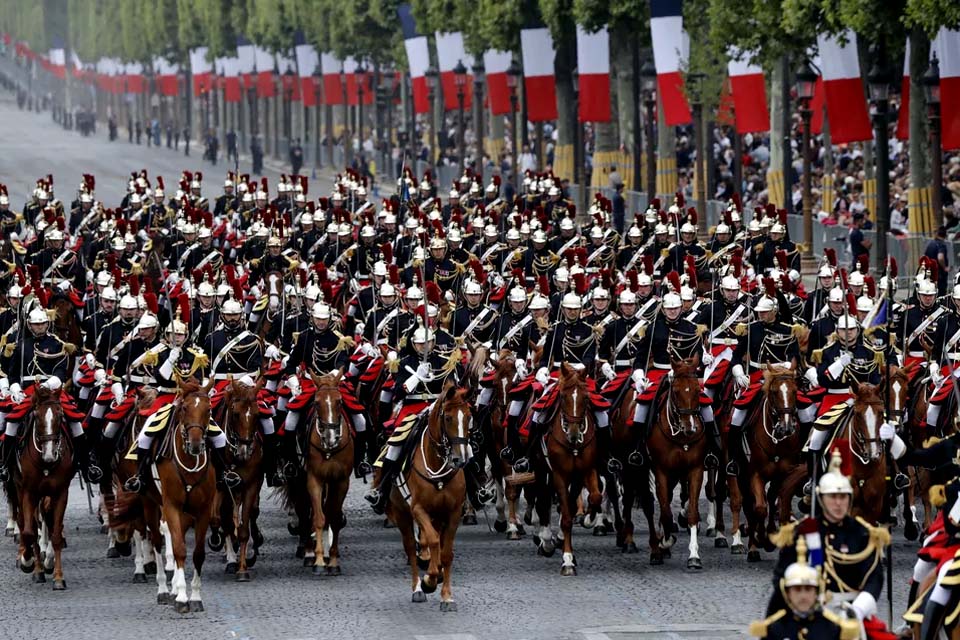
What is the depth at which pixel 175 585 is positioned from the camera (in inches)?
859

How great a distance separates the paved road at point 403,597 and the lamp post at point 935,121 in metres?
14.4

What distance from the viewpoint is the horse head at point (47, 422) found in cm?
2306

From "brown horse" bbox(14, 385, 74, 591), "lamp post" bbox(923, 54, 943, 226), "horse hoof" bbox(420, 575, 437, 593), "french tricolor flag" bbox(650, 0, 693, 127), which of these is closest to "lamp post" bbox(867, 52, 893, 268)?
A: "lamp post" bbox(923, 54, 943, 226)

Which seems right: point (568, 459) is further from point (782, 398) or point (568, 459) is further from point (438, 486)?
point (438, 486)

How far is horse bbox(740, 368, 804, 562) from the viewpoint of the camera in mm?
23547

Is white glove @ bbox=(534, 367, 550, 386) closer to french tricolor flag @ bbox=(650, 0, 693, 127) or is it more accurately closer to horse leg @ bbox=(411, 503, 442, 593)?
horse leg @ bbox=(411, 503, 442, 593)

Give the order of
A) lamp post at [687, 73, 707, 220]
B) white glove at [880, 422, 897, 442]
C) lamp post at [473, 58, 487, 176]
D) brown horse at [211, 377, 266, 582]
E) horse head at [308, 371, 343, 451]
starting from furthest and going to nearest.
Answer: lamp post at [473, 58, 487, 176] < lamp post at [687, 73, 707, 220] < brown horse at [211, 377, 266, 582] < horse head at [308, 371, 343, 451] < white glove at [880, 422, 897, 442]

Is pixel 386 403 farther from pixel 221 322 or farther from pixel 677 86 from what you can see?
pixel 677 86

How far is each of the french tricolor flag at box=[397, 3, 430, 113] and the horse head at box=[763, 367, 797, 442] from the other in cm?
4649

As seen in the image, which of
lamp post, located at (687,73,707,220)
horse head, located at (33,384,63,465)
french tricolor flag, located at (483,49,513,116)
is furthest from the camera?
french tricolor flag, located at (483,49,513,116)

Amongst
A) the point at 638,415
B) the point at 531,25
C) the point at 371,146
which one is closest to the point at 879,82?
the point at 638,415

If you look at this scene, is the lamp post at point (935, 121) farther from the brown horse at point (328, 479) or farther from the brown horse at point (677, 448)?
the brown horse at point (328, 479)

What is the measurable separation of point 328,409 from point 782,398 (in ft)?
14.3

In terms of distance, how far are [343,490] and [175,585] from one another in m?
2.59
